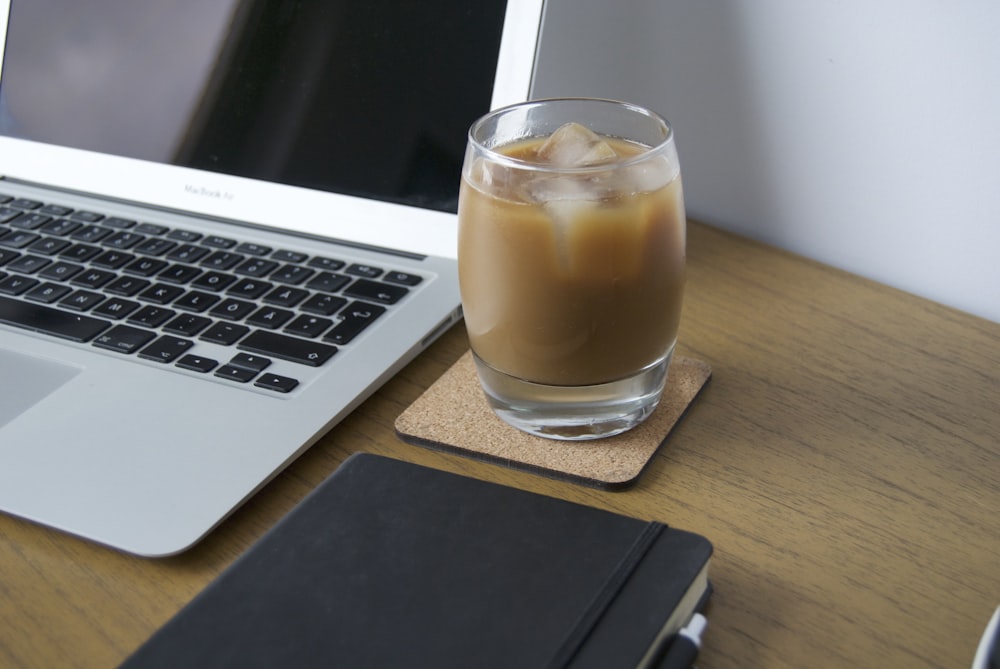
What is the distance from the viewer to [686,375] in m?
0.55

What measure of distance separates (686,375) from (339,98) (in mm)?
314

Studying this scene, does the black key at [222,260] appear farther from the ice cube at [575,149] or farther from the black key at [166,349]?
the ice cube at [575,149]

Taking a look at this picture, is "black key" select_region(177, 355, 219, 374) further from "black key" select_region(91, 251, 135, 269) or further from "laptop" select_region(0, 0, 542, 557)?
"black key" select_region(91, 251, 135, 269)

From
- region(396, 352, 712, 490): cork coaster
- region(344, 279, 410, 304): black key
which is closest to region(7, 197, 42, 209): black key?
region(344, 279, 410, 304): black key

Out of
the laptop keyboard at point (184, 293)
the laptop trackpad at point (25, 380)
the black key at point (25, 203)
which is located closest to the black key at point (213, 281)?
the laptop keyboard at point (184, 293)

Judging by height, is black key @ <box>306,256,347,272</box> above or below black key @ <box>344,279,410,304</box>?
below

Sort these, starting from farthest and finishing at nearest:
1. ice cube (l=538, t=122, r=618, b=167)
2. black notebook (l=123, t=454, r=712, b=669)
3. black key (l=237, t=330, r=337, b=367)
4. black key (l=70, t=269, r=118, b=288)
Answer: black key (l=70, t=269, r=118, b=288)
black key (l=237, t=330, r=337, b=367)
ice cube (l=538, t=122, r=618, b=167)
black notebook (l=123, t=454, r=712, b=669)

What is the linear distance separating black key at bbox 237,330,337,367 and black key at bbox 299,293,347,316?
33 mm

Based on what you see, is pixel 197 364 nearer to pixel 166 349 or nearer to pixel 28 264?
pixel 166 349

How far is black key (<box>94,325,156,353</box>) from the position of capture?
575 mm

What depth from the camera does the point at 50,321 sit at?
2.00ft

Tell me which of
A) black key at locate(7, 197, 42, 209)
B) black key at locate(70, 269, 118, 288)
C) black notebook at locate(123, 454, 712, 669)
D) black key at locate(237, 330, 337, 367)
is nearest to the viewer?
black notebook at locate(123, 454, 712, 669)

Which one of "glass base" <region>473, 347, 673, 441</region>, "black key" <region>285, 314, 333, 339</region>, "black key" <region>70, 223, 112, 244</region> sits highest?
"glass base" <region>473, 347, 673, 441</region>

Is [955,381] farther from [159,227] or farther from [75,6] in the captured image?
[75,6]
